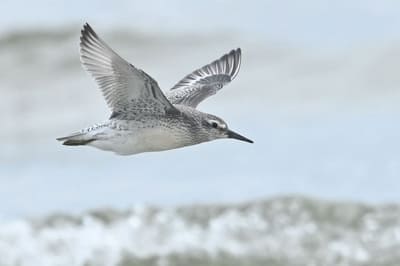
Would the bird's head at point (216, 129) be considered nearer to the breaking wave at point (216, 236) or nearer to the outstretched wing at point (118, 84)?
A: the outstretched wing at point (118, 84)

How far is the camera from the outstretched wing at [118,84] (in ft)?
24.1

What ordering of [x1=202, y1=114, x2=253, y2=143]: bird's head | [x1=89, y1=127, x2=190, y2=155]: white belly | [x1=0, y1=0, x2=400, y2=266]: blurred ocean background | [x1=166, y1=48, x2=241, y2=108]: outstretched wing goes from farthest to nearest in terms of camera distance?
[x1=0, y1=0, x2=400, y2=266]: blurred ocean background
[x1=166, y1=48, x2=241, y2=108]: outstretched wing
[x1=202, y1=114, x2=253, y2=143]: bird's head
[x1=89, y1=127, x2=190, y2=155]: white belly

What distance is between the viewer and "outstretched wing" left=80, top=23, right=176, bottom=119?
24.1ft

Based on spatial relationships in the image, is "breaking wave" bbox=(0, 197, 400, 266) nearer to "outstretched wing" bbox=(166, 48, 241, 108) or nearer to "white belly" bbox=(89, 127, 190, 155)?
"outstretched wing" bbox=(166, 48, 241, 108)

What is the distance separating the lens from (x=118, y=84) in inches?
296

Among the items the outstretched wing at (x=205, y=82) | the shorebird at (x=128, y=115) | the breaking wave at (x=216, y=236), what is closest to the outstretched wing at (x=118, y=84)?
the shorebird at (x=128, y=115)

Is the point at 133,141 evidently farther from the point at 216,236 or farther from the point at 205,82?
the point at 216,236

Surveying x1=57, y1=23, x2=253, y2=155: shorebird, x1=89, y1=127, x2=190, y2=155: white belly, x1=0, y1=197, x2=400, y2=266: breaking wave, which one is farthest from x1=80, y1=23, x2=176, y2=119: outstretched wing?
x1=0, y1=197, x2=400, y2=266: breaking wave

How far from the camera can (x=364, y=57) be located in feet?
65.7

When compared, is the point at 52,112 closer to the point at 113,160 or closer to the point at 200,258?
the point at 113,160

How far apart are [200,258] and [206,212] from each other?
4.17 ft

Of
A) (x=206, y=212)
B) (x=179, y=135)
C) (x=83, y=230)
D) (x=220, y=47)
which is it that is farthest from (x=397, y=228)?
(x=220, y=47)

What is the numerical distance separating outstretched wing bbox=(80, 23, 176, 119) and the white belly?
14 centimetres

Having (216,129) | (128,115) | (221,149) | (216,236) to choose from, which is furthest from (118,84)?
(221,149)
